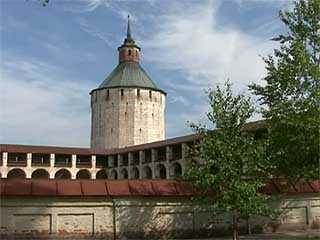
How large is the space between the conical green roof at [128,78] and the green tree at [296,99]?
45.0 meters

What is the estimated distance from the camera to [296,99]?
14.0m

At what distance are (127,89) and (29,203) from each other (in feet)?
154

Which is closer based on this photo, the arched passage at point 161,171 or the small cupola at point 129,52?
the arched passage at point 161,171

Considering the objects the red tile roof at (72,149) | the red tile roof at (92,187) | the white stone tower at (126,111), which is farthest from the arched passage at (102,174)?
the red tile roof at (92,187)

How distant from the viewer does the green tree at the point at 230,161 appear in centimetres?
1191

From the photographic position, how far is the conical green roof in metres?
59.8

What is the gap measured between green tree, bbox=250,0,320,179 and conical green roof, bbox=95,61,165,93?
4499 centimetres

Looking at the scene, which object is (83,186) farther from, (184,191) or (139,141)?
(139,141)

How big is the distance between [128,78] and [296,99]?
155 ft

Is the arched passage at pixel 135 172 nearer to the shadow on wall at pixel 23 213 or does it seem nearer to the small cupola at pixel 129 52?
the small cupola at pixel 129 52

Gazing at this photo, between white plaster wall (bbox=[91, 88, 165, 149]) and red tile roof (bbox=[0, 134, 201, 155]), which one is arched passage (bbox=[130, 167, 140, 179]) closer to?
red tile roof (bbox=[0, 134, 201, 155])

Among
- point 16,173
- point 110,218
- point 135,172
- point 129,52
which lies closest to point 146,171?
point 135,172

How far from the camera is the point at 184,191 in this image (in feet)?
46.8

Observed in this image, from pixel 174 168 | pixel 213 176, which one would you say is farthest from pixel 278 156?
pixel 174 168
